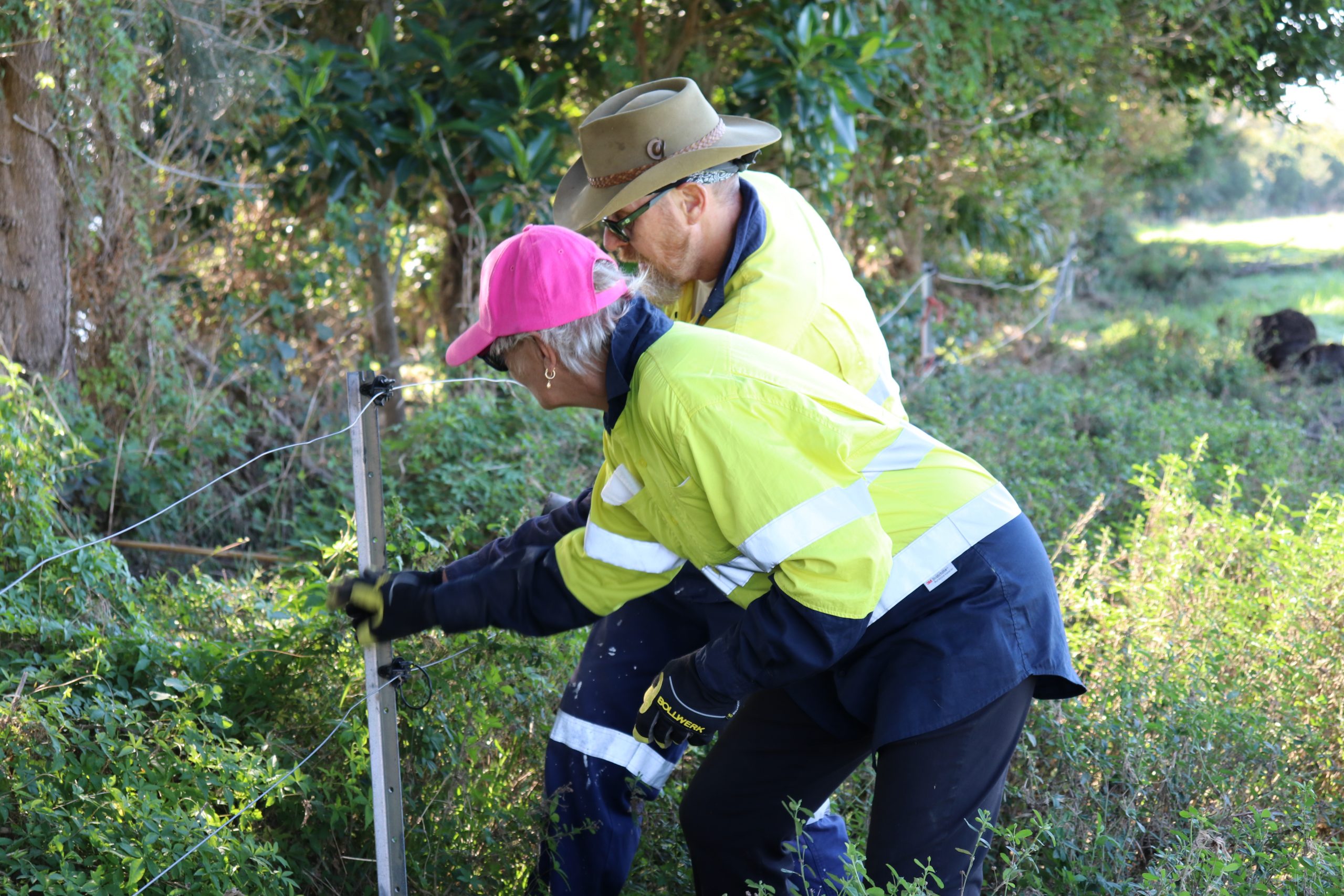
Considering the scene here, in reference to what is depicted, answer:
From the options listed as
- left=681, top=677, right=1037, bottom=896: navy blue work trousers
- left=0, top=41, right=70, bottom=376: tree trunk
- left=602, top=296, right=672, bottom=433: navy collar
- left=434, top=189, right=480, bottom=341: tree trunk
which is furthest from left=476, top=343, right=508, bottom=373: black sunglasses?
left=434, top=189, right=480, bottom=341: tree trunk

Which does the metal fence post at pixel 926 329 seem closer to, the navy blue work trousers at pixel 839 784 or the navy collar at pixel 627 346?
the navy blue work trousers at pixel 839 784

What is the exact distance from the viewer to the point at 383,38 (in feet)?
19.5

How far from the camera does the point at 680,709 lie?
2188 mm

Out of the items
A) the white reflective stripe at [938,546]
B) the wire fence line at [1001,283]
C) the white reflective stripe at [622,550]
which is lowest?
the wire fence line at [1001,283]

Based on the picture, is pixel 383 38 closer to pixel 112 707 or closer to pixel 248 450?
pixel 248 450

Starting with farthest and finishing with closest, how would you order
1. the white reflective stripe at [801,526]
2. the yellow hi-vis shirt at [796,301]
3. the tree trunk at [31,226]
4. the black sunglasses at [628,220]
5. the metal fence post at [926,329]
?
the metal fence post at [926,329] < the tree trunk at [31,226] < the black sunglasses at [628,220] < the yellow hi-vis shirt at [796,301] < the white reflective stripe at [801,526]

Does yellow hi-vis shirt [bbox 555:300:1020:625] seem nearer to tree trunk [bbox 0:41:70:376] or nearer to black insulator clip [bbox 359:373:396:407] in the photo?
black insulator clip [bbox 359:373:396:407]

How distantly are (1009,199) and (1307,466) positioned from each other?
4.43 meters

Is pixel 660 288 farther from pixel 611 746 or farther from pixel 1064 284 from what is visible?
pixel 1064 284

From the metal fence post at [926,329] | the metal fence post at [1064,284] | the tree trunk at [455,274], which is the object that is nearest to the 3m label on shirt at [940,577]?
the tree trunk at [455,274]

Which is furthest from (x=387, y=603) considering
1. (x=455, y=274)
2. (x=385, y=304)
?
(x=455, y=274)

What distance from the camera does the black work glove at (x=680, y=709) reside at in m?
2.16

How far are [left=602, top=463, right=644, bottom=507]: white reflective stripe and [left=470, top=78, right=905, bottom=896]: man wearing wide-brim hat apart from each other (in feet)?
1.60

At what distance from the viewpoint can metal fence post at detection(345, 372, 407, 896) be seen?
88.9 inches
